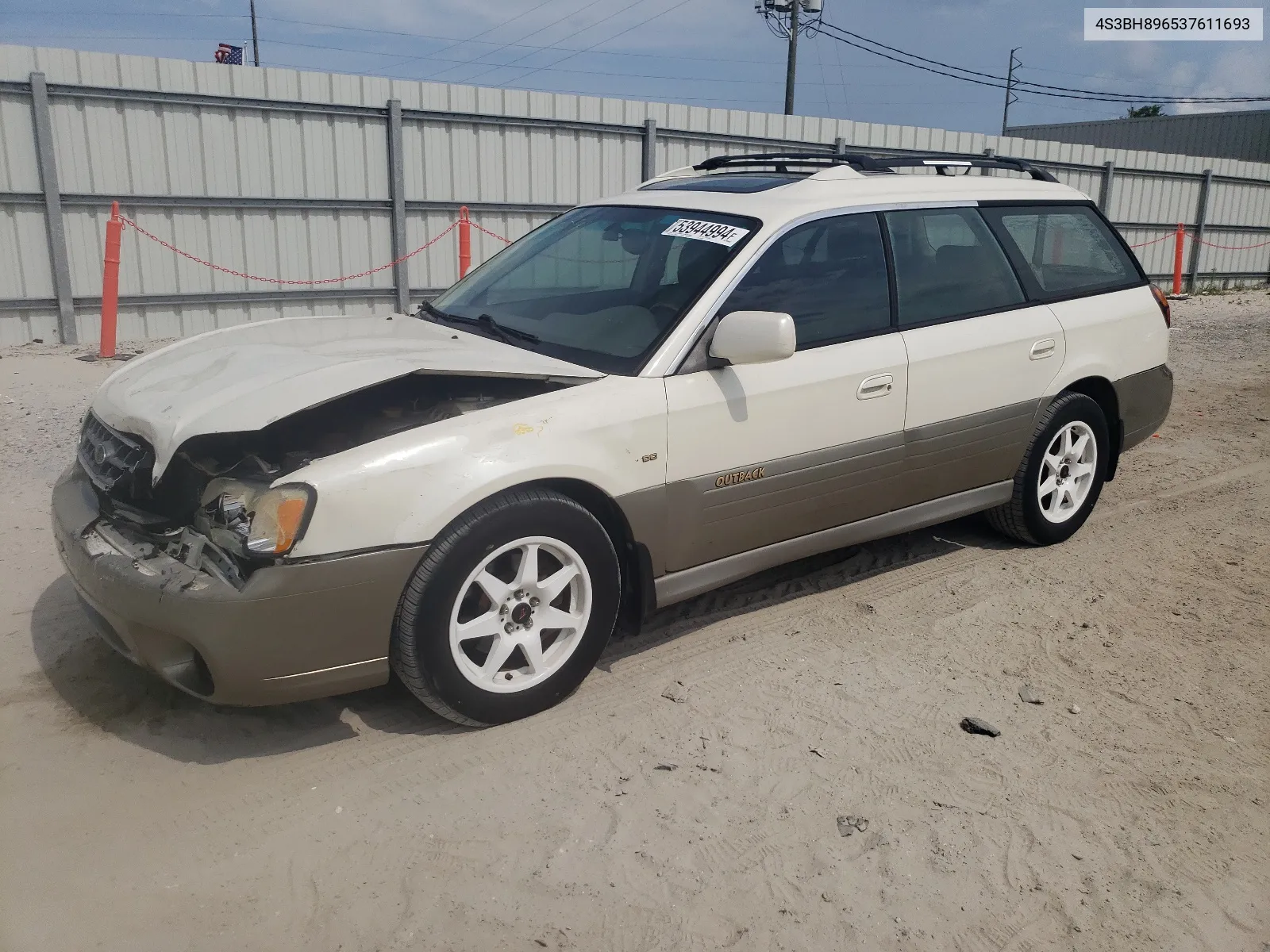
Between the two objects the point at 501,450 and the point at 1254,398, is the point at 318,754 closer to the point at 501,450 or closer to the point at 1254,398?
the point at 501,450

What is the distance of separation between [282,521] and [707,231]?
2065 millimetres

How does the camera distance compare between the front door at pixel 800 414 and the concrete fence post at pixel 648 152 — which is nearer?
the front door at pixel 800 414

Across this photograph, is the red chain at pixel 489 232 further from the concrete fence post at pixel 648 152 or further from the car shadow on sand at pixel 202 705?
the car shadow on sand at pixel 202 705

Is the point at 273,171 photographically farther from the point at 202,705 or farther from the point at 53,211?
the point at 202,705

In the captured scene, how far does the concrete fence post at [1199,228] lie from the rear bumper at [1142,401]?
17930 mm

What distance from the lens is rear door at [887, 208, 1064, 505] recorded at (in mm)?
4426

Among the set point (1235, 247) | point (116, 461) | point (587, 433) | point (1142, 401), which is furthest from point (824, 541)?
point (1235, 247)

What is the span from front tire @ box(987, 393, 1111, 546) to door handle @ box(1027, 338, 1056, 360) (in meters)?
0.27

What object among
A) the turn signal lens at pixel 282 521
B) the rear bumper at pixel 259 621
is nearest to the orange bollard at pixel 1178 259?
the rear bumper at pixel 259 621

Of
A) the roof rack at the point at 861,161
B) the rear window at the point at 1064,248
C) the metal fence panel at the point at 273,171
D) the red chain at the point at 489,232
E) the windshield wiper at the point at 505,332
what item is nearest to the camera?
the windshield wiper at the point at 505,332

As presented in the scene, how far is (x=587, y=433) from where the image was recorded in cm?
345

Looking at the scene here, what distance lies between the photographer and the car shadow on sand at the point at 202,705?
333 centimetres

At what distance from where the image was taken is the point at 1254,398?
9078mm

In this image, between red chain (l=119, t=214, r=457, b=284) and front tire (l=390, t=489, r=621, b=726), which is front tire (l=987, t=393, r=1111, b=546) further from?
red chain (l=119, t=214, r=457, b=284)
